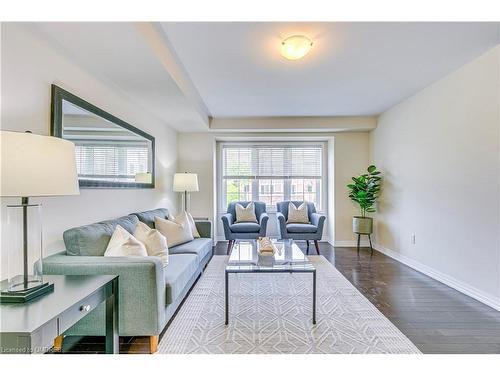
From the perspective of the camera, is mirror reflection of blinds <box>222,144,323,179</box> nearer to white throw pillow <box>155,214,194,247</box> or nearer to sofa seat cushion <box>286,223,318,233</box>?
sofa seat cushion <box>286,223,318,233</box>

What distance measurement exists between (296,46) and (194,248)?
7.72 feet

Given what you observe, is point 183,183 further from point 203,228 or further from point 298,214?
point 298,214

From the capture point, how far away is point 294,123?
16.6 ft

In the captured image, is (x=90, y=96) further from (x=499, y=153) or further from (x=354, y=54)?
(x=499, y=153)

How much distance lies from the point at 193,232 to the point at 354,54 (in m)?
2.88

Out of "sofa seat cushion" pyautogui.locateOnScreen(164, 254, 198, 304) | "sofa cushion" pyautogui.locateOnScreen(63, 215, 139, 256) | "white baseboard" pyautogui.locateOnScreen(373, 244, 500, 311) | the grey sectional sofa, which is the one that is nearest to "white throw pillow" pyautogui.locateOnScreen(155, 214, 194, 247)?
"sofa seat cushion" pyautogui.locateOnScreen(164, 254, 198, 304)

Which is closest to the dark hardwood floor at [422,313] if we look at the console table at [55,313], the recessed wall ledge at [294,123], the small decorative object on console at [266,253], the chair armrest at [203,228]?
the console table at [55,313]

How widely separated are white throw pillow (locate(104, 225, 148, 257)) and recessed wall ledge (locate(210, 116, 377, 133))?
130 inches

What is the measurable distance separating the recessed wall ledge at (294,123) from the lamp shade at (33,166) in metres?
3.88

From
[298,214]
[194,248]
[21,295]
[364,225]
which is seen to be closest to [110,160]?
[194,248]

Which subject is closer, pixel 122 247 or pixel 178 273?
pixel 122 247

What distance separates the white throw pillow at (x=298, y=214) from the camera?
16.6ft

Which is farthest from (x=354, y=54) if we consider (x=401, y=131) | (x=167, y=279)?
(x=167, y=279)

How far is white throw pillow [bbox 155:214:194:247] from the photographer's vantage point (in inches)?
128
